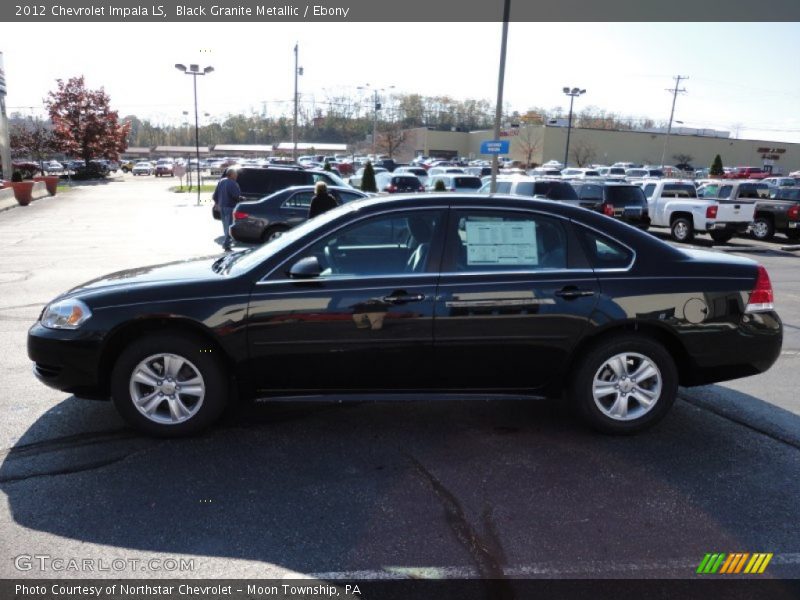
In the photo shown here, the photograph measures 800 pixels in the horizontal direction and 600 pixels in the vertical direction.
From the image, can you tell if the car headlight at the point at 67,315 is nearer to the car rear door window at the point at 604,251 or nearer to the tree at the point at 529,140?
the car rear door window at the point at 604,251

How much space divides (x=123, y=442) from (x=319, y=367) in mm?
1421

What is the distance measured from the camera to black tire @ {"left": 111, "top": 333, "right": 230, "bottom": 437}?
4.20 meters

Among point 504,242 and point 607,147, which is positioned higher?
point 607,147

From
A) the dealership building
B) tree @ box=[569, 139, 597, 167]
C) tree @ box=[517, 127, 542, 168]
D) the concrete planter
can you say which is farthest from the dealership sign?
tree @ box=[569, 139, 597, 167]

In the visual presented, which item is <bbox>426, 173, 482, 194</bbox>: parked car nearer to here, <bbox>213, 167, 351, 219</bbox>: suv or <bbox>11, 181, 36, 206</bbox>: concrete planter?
<bbox>213, 167, 351, 219</bbox>: suv

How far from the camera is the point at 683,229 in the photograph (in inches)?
734

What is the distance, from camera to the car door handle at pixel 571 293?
4.31 meters

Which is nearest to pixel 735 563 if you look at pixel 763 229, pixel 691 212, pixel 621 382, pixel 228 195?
pixel 621 382

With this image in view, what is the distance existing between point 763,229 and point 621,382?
17.7 m

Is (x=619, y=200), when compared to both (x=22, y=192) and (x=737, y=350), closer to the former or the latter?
(x=737, y=350)

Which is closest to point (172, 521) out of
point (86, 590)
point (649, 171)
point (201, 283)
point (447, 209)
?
point (86, 590)

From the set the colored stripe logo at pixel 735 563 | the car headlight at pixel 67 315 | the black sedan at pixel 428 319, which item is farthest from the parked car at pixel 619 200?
the car headlight at pixel 67 315

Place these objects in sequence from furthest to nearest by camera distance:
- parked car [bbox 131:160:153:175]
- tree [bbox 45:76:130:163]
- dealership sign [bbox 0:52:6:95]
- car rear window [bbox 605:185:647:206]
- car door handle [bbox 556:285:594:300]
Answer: parked car [bbox 131:160:153:175] → tree [bbox 45:76:130:163] → dealership sign [bbox 0:52:6:95] → car rear window [bbox 605:185:647:206] → car door handle [bbox 556:285:594:300]

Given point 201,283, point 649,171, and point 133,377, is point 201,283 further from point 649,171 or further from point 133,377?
point 649,171
